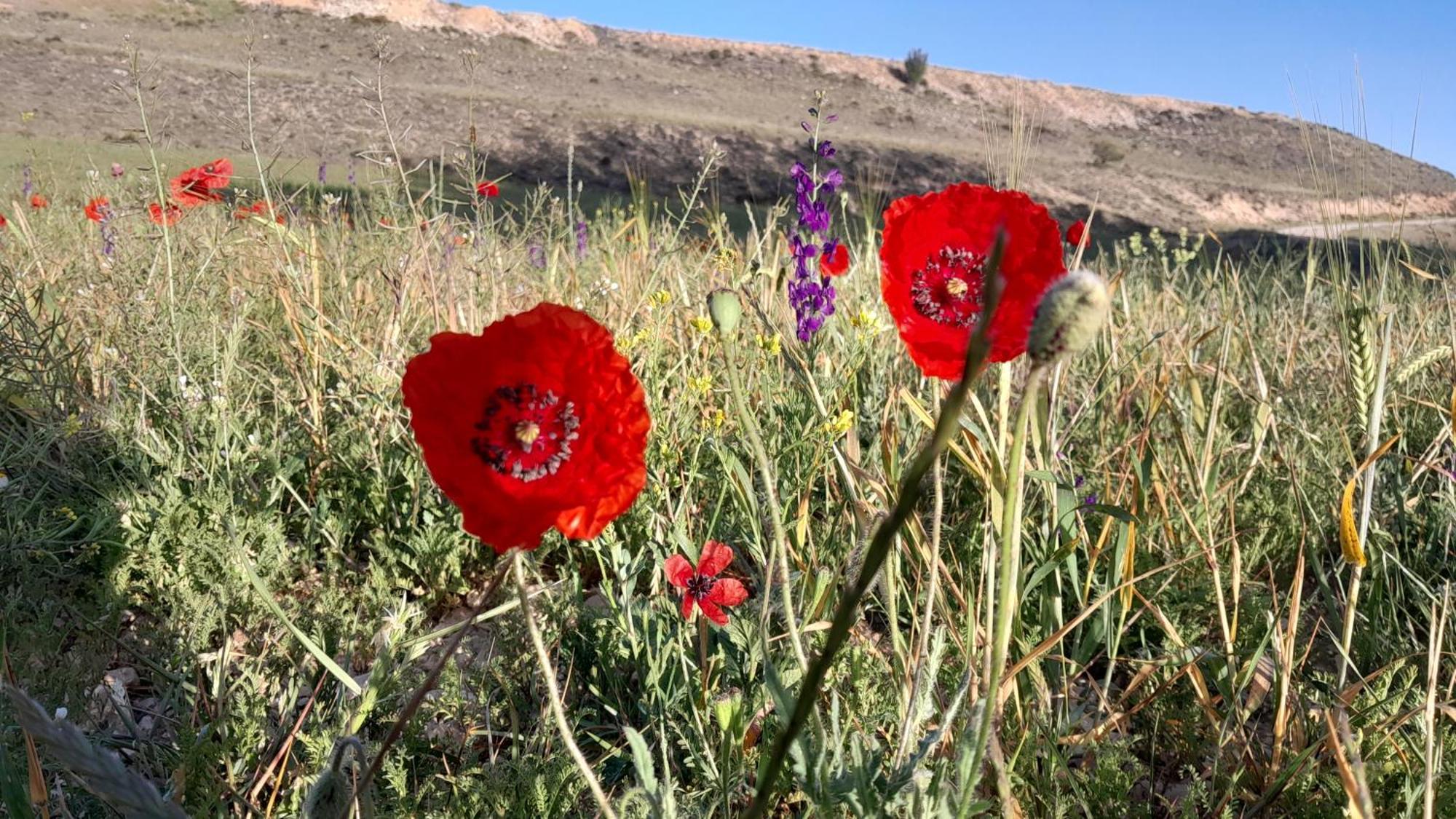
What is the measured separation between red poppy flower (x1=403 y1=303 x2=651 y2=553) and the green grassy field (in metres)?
0.16

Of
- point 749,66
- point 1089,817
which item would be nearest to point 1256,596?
point 1089,817

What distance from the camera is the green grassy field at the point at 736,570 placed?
114cm

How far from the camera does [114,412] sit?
1823 millimetres

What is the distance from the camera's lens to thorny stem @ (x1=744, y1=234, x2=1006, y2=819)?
226mm

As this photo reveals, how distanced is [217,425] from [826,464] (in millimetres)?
1193

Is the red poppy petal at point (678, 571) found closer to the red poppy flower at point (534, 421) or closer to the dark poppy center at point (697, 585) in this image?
the dark poppy center at point (697, 585)

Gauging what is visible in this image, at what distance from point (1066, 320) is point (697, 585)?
0.90m

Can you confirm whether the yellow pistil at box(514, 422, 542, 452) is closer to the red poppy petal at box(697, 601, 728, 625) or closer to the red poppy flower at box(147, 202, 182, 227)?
the red poppy petal at box(697, 601, 728, 625)

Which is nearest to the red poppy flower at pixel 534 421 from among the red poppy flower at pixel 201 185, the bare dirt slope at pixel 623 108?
the bare dirt slope at pixel 623 108

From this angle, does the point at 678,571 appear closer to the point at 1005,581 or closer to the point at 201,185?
the point at 1005,581

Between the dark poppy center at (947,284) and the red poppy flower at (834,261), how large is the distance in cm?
77

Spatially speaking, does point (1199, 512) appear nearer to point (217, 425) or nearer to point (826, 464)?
point (826, 464)

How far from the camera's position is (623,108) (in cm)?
2097

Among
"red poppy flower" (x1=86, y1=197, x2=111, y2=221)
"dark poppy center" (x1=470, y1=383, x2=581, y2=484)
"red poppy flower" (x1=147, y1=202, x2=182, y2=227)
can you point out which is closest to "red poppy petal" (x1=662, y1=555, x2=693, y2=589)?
"dark poppy center" (x1=470, y1=383, x2=581, y2=484)
